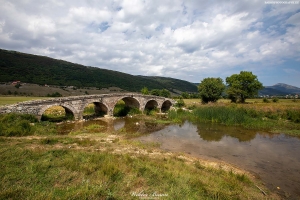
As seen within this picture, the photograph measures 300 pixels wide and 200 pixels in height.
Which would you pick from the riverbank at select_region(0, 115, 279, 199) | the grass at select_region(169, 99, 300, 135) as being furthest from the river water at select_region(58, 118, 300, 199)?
the grass at select_region(169, 99, 300, 135)

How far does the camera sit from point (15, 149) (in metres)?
7.81

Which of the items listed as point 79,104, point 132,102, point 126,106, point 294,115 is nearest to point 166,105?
point 132,102

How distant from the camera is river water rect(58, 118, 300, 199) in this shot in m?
8.54

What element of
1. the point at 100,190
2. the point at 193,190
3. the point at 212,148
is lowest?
the point at 212,148

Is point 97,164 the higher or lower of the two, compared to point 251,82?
lower

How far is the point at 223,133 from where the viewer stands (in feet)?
59.0

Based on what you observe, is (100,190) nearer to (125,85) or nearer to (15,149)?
(15,149)

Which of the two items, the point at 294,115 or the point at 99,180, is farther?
the point at 294,115

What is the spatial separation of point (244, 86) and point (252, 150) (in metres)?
27.7

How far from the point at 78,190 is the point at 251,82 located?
132 feet

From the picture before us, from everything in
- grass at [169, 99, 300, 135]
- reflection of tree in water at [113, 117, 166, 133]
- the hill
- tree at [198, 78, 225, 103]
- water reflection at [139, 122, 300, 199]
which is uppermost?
the hill

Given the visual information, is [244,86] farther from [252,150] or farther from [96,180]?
[96,180]

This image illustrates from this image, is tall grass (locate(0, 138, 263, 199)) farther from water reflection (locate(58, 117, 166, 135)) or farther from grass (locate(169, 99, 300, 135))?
grass (locate(169, 99, 300, 135))

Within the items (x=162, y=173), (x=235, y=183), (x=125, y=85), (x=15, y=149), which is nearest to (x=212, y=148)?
(x=235, y=183)
